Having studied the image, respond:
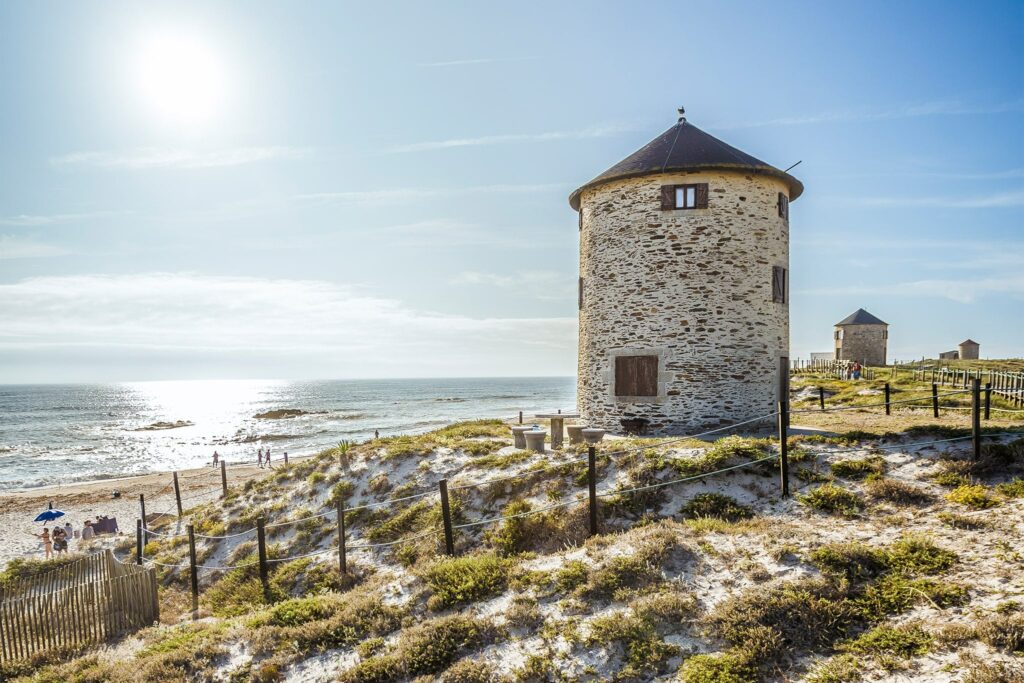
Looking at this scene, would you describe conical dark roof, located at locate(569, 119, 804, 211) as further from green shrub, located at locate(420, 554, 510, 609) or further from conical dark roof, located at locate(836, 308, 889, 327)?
conical dark roof, located at locate(836, 308, 889, 327)

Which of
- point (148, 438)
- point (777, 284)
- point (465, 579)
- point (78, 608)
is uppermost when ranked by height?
point (777, 284)

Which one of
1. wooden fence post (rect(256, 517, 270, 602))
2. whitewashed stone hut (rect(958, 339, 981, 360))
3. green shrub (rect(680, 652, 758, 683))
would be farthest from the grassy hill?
whitewashed stone hut (rect(958, 339, 981, 360))

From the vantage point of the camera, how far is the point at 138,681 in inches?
329

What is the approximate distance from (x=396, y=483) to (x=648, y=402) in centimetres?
807

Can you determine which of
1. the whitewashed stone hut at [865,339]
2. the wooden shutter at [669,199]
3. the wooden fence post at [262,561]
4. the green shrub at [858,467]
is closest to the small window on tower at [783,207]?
the wooden shutter at [669,199]

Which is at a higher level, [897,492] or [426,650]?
[897,492]

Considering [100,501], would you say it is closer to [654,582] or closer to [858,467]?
[654,582]

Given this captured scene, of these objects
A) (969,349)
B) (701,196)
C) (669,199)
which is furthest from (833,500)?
(969,349)

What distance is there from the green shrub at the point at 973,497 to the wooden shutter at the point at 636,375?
8.78 m

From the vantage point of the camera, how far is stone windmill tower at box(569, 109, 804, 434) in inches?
702

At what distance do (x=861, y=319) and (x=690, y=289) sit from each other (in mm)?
45607

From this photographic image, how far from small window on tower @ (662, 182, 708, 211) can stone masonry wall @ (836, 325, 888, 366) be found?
1740 inches

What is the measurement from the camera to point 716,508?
1142 centimetres

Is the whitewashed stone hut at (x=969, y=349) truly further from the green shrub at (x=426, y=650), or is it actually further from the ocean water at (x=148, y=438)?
the green shrub at (x=426, y=650)
